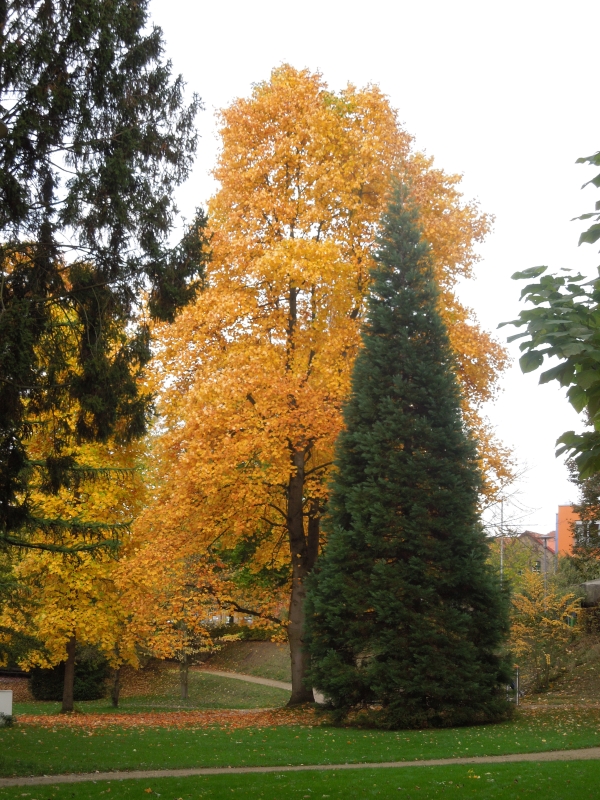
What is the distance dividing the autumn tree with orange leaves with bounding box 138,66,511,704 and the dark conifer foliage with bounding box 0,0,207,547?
5.69 m

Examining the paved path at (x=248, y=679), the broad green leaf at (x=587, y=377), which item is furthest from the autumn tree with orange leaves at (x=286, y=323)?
the paved path at (x=248, y=679)

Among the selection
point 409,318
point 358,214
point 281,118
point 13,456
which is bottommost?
point 13,456

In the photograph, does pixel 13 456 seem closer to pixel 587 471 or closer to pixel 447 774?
pixel 447 774

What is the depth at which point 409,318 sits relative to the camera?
17062 mm

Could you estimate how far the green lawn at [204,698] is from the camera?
2855cm

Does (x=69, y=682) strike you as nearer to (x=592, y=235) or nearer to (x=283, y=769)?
(x=283, y=769)

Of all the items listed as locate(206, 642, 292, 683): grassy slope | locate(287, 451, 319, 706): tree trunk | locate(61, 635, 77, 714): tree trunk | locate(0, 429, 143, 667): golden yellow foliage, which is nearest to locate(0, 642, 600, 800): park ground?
locate(287, 451, 319, 706): tree trunk

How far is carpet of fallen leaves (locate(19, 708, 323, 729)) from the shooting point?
55.8 feet

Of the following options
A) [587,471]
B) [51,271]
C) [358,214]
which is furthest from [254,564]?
[587,471]

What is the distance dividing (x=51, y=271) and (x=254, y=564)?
40.3ft

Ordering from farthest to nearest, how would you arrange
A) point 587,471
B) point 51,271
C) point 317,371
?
point 317,371
point 51,271
point 587,471

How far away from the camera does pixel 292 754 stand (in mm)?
12031

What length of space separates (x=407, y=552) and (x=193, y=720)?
6.65 metres

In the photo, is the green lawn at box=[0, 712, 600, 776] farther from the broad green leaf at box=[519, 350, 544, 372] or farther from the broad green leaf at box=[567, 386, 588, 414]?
the broad green leaf at box=[519, 350, 544, 372]
